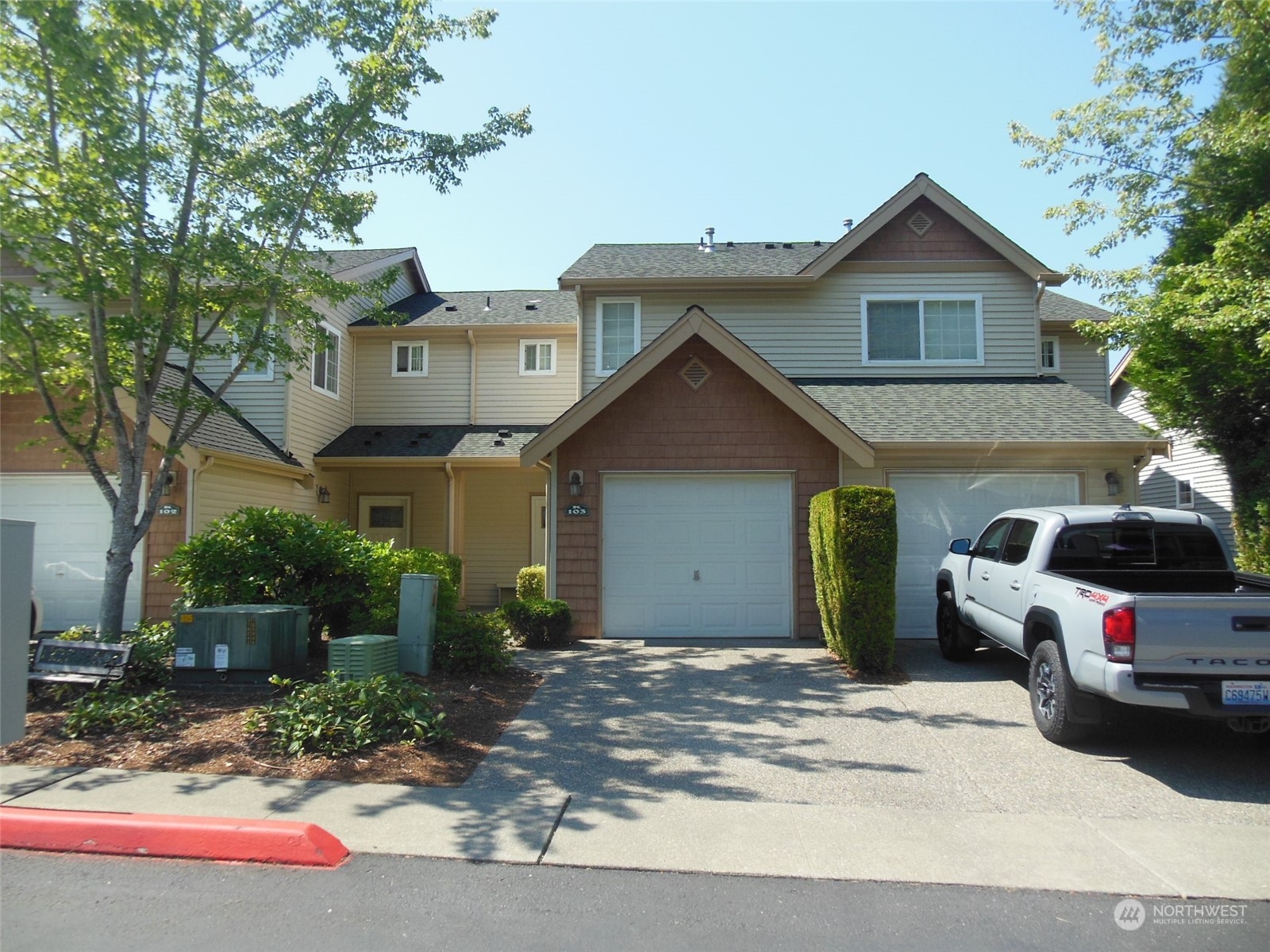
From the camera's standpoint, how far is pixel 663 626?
1265 centimetres

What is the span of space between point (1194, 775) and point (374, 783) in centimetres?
620

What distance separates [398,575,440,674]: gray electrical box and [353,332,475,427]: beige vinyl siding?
9.71m

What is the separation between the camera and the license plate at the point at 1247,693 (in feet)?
20.0

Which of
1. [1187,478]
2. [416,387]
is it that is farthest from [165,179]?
[1187,478]

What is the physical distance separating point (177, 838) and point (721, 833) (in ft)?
10.8

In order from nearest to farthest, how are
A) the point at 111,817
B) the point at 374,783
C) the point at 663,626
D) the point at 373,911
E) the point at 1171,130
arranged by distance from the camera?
the point at 373,911 < the point at 111,817 < the point at 374,783 < the point at 663,626 < the point at 1171,130

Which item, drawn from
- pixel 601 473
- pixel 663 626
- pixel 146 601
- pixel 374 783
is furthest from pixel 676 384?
pixel 146 601

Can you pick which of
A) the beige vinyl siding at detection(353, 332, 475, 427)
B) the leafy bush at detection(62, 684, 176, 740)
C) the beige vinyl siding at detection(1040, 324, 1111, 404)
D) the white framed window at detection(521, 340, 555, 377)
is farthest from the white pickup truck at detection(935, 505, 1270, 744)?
the beige vinyl siding at detection(353, 332, 475, 427)

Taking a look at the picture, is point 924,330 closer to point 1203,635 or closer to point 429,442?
point 429,442

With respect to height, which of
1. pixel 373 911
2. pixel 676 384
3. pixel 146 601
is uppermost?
pixel 676 384

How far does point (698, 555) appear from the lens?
12719 millimetres

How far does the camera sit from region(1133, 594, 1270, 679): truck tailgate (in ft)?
20.2

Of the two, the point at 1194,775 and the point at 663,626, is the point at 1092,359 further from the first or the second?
the point at 1194,775

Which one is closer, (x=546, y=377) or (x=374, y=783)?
(x=374, y=783)
